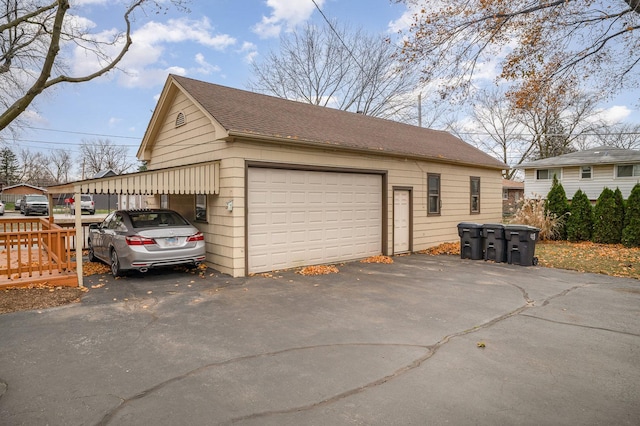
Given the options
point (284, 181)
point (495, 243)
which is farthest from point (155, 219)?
point (495, 243)

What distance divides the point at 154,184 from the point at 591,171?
29206mm

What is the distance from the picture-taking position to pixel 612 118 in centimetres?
3234

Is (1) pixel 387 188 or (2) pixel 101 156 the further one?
(2) pixel 101 156

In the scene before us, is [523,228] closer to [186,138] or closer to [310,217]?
[310,217]

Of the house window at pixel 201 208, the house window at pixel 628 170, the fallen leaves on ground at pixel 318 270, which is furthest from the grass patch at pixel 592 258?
the house window at pixel 628 170

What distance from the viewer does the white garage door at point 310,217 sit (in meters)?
8.80

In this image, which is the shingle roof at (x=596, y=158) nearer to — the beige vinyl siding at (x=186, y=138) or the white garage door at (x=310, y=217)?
the white garage door at (x=310, y=217)

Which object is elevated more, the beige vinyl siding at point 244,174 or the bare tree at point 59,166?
the bare tree at point 59,166

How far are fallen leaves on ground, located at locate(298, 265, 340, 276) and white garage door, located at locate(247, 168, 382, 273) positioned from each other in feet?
1.45

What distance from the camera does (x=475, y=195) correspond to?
15453 millimetres

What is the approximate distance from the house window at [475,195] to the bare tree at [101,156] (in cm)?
5646

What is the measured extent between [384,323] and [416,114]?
24.5 m

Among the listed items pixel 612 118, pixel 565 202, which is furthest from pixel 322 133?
pixel 612 118

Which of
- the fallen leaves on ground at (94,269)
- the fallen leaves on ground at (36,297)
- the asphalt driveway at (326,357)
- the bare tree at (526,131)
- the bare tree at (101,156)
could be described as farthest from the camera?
the bare tree at (101,156)
